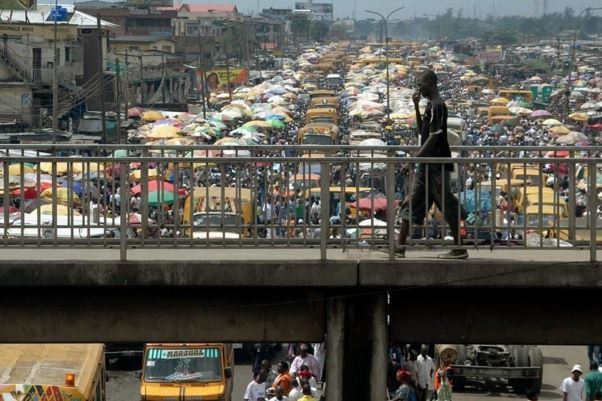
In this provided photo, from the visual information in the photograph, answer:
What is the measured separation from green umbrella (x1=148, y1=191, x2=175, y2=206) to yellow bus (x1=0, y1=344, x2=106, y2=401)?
16.1 ft

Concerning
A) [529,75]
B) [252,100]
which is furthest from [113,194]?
[529,75]

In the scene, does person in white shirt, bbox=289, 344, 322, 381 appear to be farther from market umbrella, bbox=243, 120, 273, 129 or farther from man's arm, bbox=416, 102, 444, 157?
market umbrella, bbox=243, 120, 273, 129

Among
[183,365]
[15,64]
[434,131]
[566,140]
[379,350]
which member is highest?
[15,64]

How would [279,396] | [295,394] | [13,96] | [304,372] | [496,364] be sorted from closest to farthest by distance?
[279,396] < [295,394] < [304,372] < [496,364] < [13,96]

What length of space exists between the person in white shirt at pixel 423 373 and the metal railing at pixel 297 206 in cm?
1012

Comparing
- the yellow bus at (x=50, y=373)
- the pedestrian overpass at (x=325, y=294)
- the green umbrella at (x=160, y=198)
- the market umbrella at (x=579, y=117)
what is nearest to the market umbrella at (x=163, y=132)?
the market umbrella at (x=579, y=117)

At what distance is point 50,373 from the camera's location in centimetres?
1714

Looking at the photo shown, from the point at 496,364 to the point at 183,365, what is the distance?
5.32m

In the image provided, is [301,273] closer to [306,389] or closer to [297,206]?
[297,206]

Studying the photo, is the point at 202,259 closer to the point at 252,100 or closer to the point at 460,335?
the point at 460,335

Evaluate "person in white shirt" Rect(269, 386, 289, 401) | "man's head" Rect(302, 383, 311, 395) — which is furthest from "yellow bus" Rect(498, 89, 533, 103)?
"man's head" Rect(302, 383, 311, 395)

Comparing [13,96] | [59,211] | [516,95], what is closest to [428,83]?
[59,211]

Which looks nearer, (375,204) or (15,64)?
(375,204)

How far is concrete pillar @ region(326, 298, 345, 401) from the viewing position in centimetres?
1030
